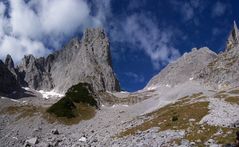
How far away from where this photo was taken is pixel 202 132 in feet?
151

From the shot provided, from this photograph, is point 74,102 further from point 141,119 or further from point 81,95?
point 141,119

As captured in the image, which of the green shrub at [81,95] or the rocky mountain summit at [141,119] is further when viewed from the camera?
the green shrub at [81,95]

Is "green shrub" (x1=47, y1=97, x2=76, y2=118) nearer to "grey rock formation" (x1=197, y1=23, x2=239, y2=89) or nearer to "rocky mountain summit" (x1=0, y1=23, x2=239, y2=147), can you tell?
"rocky mountain summit" (x1=0, y1=23, x2=239, y2=147)

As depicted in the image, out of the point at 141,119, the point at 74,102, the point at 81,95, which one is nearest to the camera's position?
the point at 141,119

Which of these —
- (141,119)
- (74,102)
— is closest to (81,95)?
(74,102)

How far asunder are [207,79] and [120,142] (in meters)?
106

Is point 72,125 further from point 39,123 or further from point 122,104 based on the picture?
point 122,104

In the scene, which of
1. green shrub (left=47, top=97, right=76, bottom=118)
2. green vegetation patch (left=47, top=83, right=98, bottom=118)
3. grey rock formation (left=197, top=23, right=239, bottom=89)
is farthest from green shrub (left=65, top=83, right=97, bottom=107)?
grey rock formation (left=197, top=23, right=239, bottom=89)

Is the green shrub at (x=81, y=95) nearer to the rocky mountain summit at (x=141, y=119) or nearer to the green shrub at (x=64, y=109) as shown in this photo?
the rocky mountain summit at (x=141, y=119)

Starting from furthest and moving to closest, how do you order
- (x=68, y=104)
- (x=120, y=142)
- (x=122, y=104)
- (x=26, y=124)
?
(x=122, y=104)
(x=68, y=104)
(x=26, y=124)
(x=120, y=142)

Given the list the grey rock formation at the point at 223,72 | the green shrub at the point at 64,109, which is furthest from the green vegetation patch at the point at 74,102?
the grey rock formation at the point at 223,72

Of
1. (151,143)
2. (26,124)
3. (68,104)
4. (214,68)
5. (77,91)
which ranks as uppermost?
(214,68)

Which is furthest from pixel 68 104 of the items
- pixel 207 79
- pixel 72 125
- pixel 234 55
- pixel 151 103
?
pixel 234 55

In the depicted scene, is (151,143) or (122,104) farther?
(122,104)
